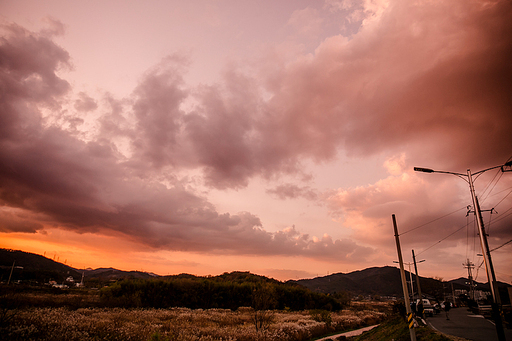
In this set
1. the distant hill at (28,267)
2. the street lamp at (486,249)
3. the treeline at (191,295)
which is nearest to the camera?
the street lamp at (486,249)

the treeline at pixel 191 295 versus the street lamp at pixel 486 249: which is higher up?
the street lamp at pixel 486 249

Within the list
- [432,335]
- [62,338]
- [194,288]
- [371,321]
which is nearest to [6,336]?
[62,338]

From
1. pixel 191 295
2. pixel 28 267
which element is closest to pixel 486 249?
pixel 191 295

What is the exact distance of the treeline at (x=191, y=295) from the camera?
160 feet

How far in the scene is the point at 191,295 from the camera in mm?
60281

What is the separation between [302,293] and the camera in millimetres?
76500

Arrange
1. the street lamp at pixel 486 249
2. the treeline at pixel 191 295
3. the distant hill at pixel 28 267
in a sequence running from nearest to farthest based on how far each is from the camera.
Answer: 1. the street lamp at pixel 486 249
2. the treeline at pixel 191 295
3. the distant hill at pixel 28 267

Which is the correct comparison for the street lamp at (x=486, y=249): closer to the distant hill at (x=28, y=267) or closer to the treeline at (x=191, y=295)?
the treeline at (x=191, y=295)

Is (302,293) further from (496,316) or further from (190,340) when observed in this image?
(496,316)

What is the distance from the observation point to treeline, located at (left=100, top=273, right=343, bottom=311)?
48.8 m

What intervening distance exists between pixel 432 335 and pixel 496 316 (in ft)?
17.3

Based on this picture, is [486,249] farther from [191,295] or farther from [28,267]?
[28,267]

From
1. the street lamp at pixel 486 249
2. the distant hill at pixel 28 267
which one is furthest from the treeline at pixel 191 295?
the distant hill at pixel 28 267

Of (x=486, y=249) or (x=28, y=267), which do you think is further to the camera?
(x=28, y=267)
